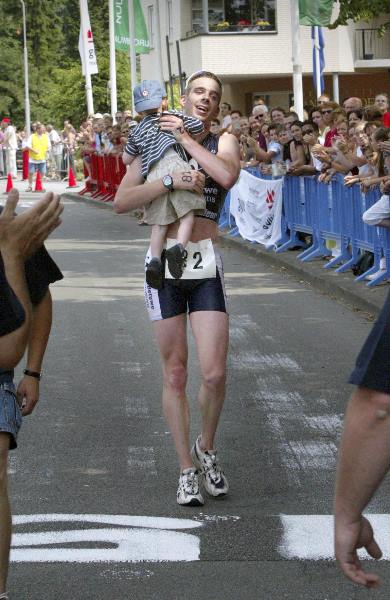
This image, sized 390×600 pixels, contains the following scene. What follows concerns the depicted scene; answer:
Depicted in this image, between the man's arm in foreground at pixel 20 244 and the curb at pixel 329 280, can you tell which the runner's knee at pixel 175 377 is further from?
the curb at pixel 329 280

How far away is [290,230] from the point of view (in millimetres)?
18609

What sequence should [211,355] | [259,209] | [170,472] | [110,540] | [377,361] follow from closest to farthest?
[377,361] → [110,540] → [211,355] → [170,472] → [259,209]

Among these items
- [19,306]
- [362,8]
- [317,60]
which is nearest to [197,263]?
[19,306]

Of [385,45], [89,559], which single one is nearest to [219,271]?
[89,559]

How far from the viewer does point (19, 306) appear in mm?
4227

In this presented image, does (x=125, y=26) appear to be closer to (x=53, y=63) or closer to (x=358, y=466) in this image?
(x=358, y=466)

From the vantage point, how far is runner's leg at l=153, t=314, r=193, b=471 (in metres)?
6.28

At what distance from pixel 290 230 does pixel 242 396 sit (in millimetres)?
9893

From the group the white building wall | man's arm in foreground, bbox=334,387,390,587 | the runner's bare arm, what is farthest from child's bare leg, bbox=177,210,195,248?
the white building wall

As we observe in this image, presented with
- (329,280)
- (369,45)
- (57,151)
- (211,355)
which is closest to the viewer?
(211,355)

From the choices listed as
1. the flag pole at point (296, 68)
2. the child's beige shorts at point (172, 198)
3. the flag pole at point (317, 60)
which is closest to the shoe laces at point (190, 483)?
the child's beige shorts at point (172, 198)

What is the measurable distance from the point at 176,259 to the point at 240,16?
144 feet

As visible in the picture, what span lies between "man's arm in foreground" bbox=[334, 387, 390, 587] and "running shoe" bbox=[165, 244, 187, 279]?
131 inches

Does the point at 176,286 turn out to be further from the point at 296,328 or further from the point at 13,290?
the point at 296,328
